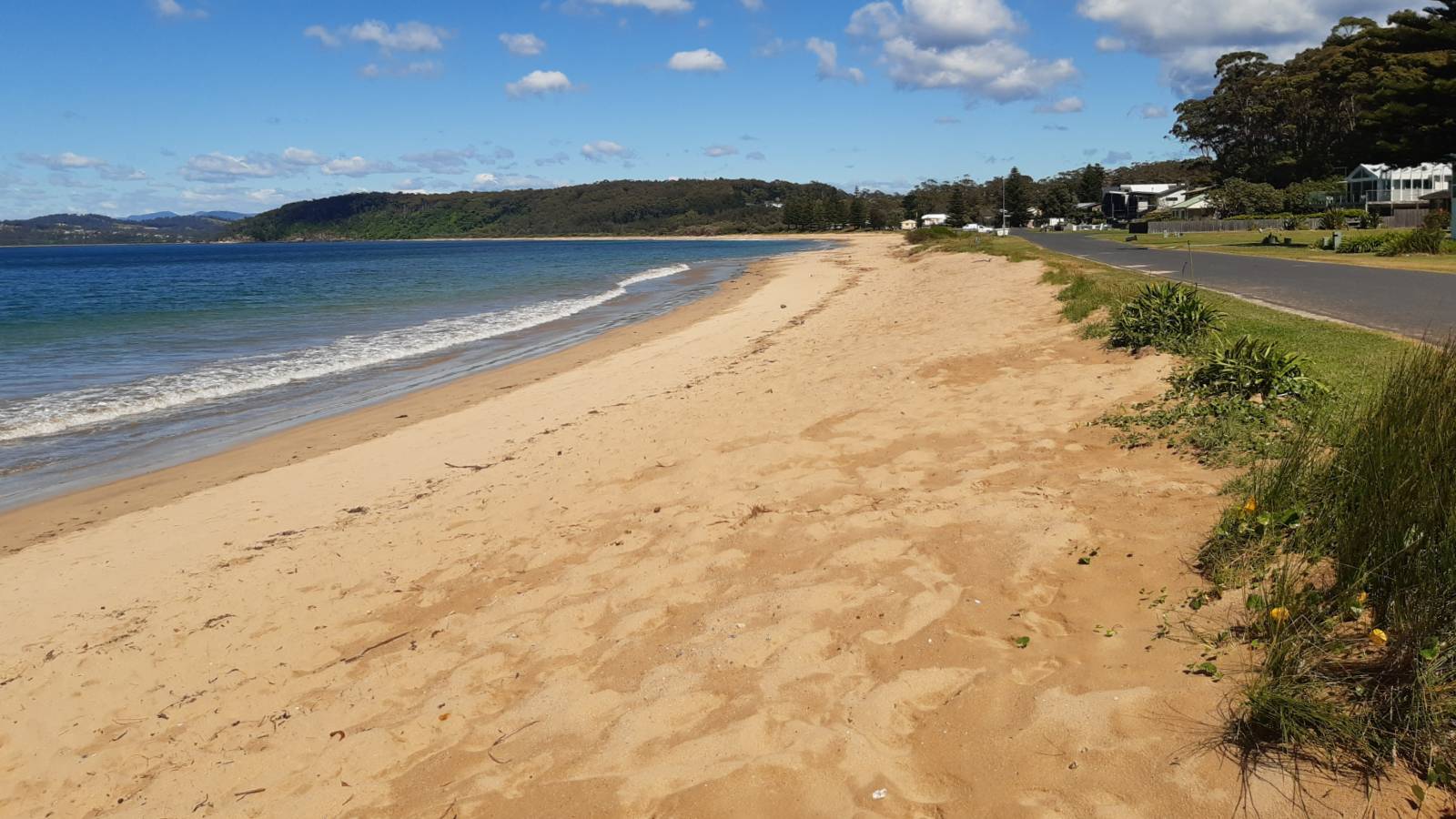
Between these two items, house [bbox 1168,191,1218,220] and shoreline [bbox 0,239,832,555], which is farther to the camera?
house [bbox 1168,191,1218,220]

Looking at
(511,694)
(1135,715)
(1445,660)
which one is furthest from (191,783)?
(1445,660)

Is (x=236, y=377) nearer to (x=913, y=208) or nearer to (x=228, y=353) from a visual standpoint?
(x=228, y=353)

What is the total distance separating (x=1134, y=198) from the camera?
96.4m

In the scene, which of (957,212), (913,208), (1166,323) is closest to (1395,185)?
(1166,323)

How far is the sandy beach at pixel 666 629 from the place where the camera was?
3.17 meters

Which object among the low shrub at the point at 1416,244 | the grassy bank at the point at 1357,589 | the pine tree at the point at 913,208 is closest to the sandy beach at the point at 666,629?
the grassy bank at the point at 1357,589

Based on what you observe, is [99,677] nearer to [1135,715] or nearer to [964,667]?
[964,667]

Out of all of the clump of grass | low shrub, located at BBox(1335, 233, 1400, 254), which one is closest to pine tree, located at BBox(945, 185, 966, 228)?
low shrub, located at BBox(1335, 233, 1400, 254)

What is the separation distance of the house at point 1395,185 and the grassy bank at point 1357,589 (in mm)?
63538

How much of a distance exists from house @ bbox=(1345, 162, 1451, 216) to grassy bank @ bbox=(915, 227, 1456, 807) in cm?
6354

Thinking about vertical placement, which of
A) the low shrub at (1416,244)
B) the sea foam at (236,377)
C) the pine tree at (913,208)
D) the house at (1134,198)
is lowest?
the sea foam at (236,377)

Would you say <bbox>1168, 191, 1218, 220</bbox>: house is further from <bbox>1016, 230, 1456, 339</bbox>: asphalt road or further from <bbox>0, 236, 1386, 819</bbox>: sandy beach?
<bbox>0, 236, 1386, 819</bbox>: sandy beach

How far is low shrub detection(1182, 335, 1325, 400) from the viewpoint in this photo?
19.5 ft

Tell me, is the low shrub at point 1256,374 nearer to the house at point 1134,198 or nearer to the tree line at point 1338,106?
the tree line at point 1338,106
